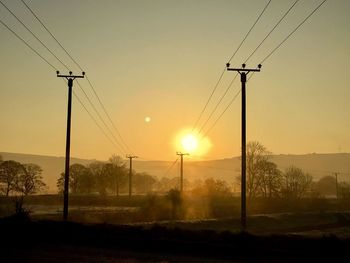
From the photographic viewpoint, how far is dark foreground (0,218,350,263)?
721 inches

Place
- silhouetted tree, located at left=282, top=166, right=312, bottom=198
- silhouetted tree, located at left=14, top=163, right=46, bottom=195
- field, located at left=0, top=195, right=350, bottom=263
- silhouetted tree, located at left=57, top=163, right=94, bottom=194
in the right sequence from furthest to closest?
1. silhouetted tree, located at left=57, top=163, right=94, bottom=194
2. silhouetted tree, located at left=14, top=163, right=46, bottom=195
3. silhouetted tree, located at left=282, top=166, right=312, bottom=198
4. field, located at left=0, top=195, right=350, bottom=263

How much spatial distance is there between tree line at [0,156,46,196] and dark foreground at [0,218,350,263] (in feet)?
313

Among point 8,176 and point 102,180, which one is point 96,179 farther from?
point 8,176

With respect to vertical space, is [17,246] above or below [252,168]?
below

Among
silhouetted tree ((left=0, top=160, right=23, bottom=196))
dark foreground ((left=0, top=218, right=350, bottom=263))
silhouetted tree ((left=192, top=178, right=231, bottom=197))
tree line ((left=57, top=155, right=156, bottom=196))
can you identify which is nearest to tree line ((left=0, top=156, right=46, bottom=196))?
silhouetted tree ((left=0, top=160, right=23, bottom=196))

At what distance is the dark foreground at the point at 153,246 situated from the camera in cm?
1831

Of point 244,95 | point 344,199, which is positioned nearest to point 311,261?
point 244,95

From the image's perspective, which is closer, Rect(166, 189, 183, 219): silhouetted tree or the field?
the field

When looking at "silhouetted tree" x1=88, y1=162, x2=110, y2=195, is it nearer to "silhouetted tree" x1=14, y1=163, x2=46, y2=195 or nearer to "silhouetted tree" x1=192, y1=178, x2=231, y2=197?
"silhouetted tree" x1=14, y1=163, x2=46, y2=195

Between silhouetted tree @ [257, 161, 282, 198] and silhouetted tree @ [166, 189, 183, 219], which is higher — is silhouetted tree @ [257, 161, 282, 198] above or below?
above

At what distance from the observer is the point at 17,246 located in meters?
21.2

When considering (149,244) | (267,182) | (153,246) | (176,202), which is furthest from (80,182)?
(153,246)

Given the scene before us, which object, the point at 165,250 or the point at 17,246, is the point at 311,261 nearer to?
the point at 165,250

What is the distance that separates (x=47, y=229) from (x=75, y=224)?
1997 millimetres
